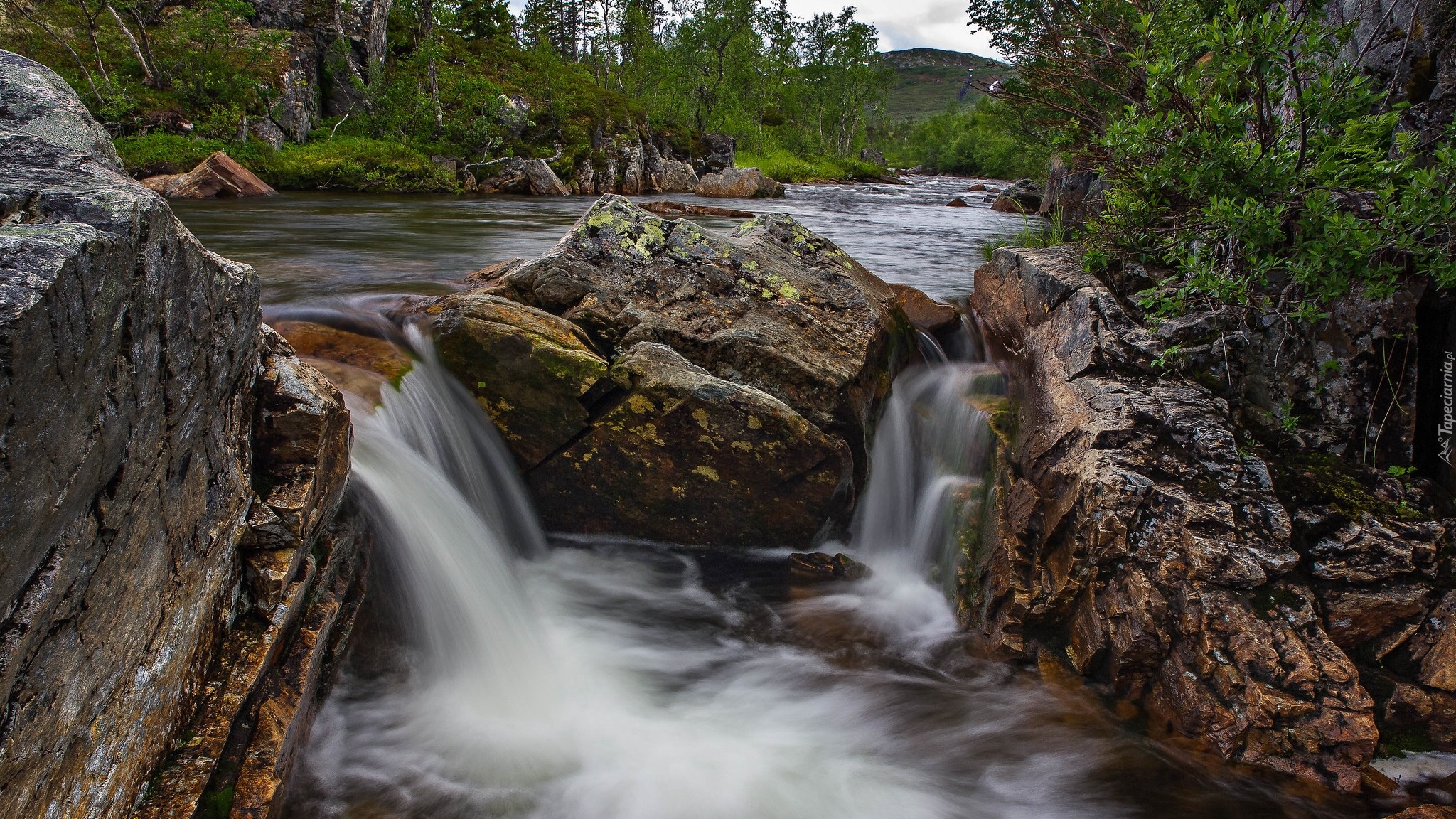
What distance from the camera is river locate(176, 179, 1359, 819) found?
3.88m

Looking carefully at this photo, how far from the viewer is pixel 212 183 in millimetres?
18578

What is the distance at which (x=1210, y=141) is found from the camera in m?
4.35

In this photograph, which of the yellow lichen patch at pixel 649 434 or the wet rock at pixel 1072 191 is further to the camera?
the wet rock at pixel 1072 191

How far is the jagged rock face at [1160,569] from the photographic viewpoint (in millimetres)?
3697

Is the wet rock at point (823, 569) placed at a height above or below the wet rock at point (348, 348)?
below

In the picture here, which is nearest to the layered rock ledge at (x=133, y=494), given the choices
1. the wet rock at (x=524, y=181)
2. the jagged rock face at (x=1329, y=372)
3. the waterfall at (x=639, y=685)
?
the waterfall at (x=639, y=685)

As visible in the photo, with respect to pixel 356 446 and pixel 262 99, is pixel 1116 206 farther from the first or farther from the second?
pixel 262 99

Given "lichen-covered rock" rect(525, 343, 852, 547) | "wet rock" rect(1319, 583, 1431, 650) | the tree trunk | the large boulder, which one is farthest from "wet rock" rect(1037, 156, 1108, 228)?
the tree trunk

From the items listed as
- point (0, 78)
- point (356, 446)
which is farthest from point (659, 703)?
point (0, 78)

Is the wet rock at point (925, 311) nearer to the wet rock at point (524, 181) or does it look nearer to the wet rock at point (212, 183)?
the wet rock at point (212, 183)

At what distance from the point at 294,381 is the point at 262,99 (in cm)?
2885

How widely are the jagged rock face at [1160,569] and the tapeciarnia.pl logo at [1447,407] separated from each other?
1.07 m

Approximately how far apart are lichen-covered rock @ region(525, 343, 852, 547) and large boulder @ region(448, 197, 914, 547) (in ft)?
0.04

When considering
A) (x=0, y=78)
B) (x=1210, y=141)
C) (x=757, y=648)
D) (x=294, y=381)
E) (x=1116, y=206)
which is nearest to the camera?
(x=0, y=78)
